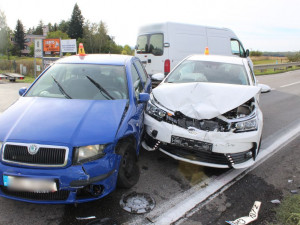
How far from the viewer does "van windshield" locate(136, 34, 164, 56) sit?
9.65m

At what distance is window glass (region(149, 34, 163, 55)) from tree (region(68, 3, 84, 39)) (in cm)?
8032

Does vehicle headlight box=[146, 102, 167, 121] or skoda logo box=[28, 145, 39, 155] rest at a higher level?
vehicle headlight box=[146, 102, 167, 121]

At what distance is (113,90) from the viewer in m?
3.89

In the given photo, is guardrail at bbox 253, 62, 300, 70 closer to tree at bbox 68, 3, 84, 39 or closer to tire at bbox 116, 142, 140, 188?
tire at bbox 116, 142, 140, 188

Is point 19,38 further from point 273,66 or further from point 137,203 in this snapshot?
point 137,203

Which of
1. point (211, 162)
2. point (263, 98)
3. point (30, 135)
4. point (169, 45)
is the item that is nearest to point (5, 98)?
point (169, 45)

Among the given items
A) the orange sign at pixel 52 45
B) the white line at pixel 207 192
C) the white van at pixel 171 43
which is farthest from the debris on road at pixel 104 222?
the orange sign at pixel 52 45

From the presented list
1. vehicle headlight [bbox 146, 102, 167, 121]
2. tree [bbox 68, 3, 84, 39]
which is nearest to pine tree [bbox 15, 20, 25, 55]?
tree [bbox 68, 3, 84, 39]

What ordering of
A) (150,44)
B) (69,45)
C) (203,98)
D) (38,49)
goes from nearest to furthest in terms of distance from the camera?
(203,98)
(150,44)
(38,49)
(69,45)

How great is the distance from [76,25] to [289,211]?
295 ft

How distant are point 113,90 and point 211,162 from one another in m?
1.76

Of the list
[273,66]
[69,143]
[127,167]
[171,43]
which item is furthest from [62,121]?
[273,66]

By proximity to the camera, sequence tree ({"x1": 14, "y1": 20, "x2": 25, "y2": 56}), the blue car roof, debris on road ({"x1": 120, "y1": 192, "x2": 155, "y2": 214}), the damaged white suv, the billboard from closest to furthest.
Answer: debris on road ({"x1": 120, "y1": 192, "x2": 155, "y2": 214})
the damaged white suv
the blue car roof
the billboard
tree ({"x1": 14, "y1": 20, "x2": 25, "y2": 56})

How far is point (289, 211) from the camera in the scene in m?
2.94
